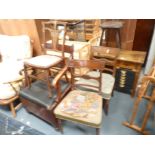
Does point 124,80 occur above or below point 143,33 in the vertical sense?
below

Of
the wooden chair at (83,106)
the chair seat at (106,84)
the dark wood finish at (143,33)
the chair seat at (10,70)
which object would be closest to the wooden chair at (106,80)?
the chair seat at (106,84)

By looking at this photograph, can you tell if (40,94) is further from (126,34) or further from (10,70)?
(126,34)

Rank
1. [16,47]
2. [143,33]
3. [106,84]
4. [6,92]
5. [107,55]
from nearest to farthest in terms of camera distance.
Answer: [106,84], [6,92], [107,55], [16,47], [143,33]

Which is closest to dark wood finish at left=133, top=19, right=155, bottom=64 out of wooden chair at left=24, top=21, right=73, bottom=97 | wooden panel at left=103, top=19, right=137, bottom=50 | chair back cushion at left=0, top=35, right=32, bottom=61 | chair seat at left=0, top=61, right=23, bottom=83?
wooden panel at left=103, top=19, right=137, bottom=50

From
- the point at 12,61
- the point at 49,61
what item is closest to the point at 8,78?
the point at 12,61

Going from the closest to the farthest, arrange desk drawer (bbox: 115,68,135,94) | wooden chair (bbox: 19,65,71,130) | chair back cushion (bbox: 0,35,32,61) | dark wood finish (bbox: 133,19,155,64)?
wooden chair (bbox: 19,65,71,130) → desk drawer (bbox: 115,68,135,94) → chair back cushion (bbox: 0,35,32,61) → dark wood finish (bbox: 133,19,155,64)

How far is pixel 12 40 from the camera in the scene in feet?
7.52

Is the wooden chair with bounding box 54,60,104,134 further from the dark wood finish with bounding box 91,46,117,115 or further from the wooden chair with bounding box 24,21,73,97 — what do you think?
the dark wood finish with bounding box 91,46,117,115

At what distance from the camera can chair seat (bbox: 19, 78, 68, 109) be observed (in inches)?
65.3

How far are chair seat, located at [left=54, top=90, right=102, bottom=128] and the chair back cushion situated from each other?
44.6 inches

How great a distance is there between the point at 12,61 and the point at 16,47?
0.25m

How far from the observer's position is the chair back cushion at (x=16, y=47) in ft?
7.43

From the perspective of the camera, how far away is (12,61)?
2.35 metres
